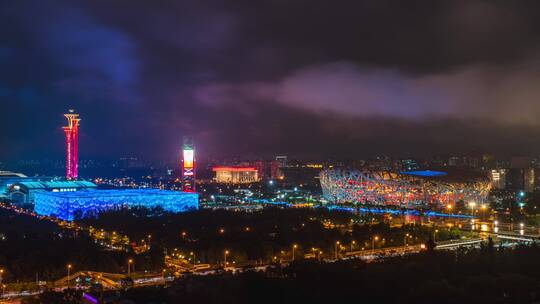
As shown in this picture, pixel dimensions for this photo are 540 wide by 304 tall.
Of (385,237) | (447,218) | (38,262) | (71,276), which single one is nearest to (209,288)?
(71,276)

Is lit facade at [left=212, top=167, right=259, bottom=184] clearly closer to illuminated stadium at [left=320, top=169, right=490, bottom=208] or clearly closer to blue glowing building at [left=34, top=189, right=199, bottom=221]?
illuminated stadium at [left=320, top=169, right=490, bottom=208]

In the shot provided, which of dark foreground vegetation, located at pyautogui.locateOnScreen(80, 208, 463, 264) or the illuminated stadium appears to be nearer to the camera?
dark foreground vegetation, located at pyautogui.locateOnScreen(80, 208, 463, 264)

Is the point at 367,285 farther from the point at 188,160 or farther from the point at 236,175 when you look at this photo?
the point at 236,175

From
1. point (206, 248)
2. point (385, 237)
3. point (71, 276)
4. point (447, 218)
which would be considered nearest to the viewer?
point (71, 276)

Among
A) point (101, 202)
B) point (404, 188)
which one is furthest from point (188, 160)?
point (404, 188)

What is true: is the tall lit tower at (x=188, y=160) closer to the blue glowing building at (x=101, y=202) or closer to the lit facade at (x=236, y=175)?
the blue glowing building at (x=101, y=202)

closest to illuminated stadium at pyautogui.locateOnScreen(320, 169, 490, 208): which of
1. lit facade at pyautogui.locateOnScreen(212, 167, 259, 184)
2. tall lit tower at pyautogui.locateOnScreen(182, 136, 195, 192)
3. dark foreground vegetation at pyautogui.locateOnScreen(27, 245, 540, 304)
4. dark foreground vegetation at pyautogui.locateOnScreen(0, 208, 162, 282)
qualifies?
tall lit tower at pyautogui.locateOnScreen(182, 136, 195, 192)

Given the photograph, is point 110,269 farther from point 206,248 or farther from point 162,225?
point 162,225
